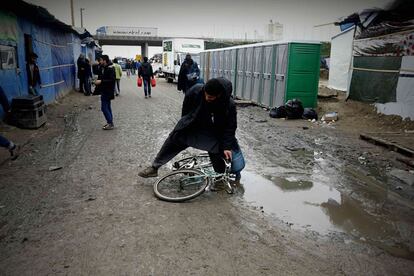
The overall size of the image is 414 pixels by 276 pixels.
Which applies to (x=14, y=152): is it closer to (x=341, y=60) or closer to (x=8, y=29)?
(x=8, y=29)

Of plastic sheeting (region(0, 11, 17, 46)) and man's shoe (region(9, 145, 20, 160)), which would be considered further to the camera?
plastic sheeting (region(0, 11, 17, 46))

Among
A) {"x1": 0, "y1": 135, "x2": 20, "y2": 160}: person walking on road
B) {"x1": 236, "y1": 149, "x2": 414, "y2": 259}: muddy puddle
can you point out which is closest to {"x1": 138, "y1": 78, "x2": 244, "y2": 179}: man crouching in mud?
{"x1": 236, "y1": 149, "x2": 414, "y2": 259}: muddy puddle

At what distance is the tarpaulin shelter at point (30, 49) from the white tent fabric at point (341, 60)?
14.2 m

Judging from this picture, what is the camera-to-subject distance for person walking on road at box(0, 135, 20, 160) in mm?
6398

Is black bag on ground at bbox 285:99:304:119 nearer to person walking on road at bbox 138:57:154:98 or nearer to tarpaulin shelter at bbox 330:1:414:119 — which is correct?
tarpaulin shelter at bbox 330:1:414:119

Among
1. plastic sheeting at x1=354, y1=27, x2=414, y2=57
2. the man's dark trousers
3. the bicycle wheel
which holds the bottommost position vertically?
the bicycle wheel

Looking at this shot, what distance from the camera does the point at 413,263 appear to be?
3.42 metres

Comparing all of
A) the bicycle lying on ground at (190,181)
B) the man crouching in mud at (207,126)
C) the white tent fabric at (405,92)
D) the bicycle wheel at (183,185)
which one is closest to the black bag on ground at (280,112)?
the white tent fabric at (405,92)

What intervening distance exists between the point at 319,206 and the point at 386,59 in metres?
8.53

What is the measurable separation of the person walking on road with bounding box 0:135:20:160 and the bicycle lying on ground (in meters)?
3.21

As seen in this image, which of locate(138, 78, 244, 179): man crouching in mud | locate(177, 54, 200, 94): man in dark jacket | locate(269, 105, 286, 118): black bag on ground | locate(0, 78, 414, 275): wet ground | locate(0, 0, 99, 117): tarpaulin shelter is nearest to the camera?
locate(0, 78, 414, 275): wet ground

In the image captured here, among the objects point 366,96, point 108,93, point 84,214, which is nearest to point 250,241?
point 84,214

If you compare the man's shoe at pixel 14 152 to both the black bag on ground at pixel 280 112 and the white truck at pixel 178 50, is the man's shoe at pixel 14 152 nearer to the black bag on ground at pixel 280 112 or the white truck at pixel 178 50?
the black bag on ground at pixel 280 112

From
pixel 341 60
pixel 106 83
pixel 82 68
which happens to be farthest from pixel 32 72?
pixel 341 60
